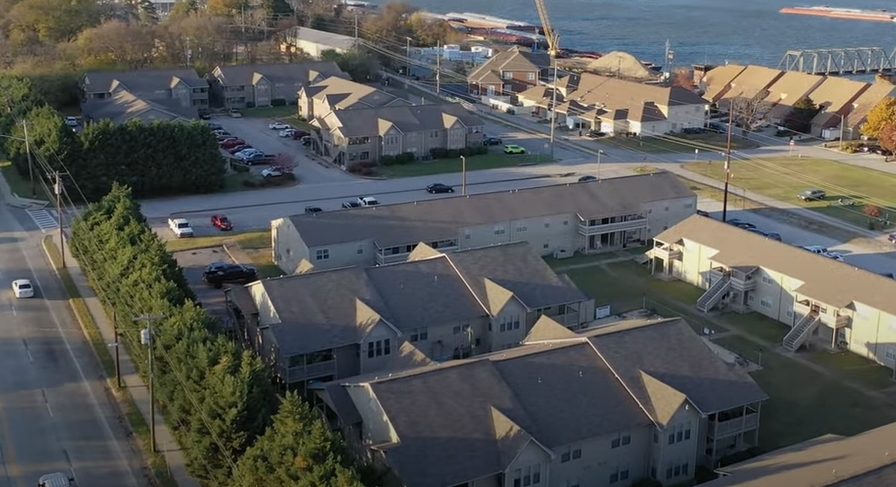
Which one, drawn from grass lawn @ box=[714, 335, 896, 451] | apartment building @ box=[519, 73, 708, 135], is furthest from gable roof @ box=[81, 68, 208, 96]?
grass lawn @ box=[714, 335, 896, 451]

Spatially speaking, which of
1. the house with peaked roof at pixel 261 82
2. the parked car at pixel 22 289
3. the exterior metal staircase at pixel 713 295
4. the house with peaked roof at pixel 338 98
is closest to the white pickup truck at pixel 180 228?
the parked car at pixel 22 289

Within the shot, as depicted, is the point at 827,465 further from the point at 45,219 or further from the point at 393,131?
the point at 393,131

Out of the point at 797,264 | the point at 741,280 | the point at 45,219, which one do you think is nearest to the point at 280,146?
the point at 45,219

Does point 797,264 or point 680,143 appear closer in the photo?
point 797,264

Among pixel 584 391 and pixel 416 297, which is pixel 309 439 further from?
pixel 416 297

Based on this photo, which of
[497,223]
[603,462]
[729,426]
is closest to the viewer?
[603,462]

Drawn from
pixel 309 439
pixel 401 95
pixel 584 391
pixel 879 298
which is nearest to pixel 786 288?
pixel 879 298

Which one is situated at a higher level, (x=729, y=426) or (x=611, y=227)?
(x=611, y=227)
